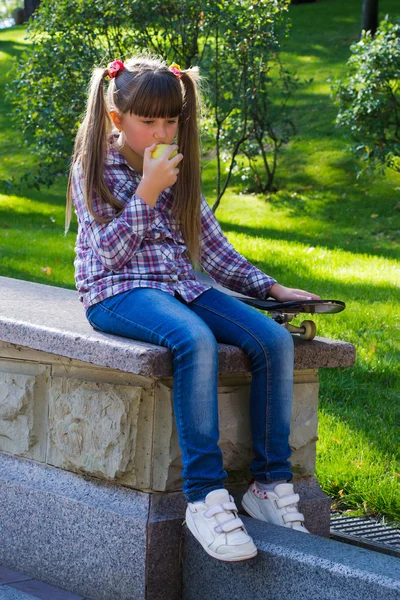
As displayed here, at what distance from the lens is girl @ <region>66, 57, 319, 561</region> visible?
97.0 inches

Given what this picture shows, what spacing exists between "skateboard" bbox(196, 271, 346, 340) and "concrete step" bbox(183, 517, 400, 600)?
638 millimetres

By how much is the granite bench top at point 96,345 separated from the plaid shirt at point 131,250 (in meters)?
0.16

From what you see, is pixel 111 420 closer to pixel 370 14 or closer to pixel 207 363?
pixel 207 363

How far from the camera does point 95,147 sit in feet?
9.55

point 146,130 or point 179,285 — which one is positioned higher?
point 146,130

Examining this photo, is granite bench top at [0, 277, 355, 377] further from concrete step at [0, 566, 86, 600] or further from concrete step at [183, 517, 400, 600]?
concrete step at [0, 566, 86, 600]

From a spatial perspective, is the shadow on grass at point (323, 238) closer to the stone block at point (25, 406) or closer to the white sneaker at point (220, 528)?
the stone block at point (25, 406)

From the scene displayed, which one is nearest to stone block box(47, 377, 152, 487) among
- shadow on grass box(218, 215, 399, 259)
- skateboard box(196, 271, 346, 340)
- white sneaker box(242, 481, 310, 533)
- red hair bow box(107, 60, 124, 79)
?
white sneaker box(242, 481, 310, 533)

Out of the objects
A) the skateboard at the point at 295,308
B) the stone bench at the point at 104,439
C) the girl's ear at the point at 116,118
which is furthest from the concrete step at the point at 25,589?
the girl's ear at the point at 116,118

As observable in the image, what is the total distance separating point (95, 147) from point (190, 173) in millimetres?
350

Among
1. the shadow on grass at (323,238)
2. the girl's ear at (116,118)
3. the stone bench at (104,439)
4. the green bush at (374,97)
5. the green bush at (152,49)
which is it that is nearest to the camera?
the stone bench at (104,439)

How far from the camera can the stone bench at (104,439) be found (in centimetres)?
258

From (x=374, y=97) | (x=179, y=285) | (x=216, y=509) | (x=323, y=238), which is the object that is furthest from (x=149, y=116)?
(x=374, y=97)

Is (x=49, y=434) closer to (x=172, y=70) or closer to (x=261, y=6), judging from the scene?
(x=172, y=70)
